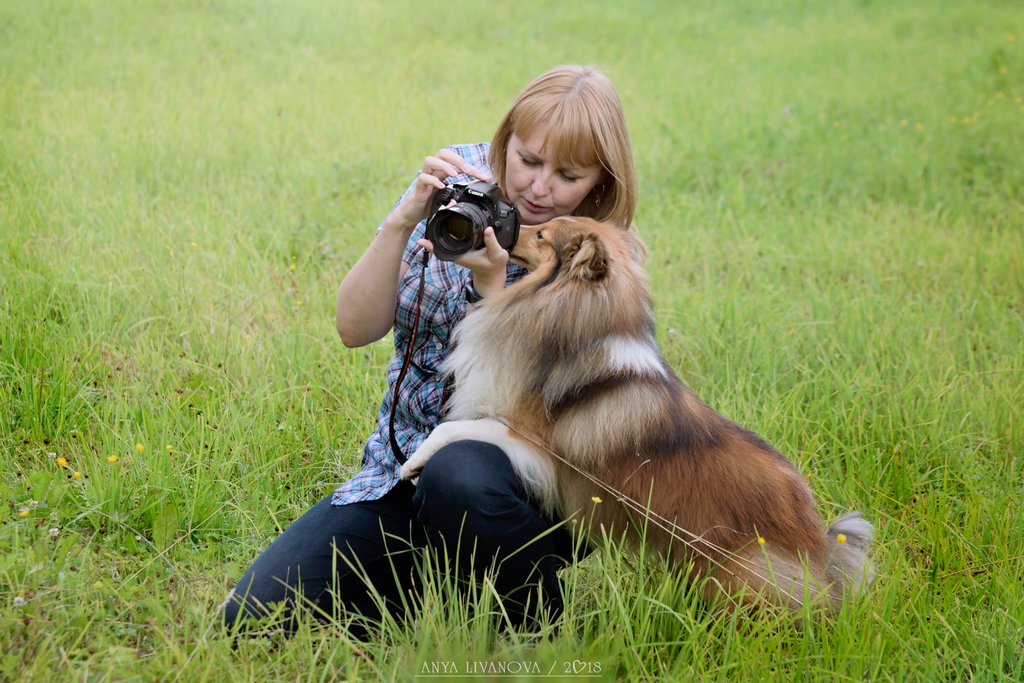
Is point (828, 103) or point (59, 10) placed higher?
point (59, 10)

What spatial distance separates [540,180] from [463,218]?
510mm

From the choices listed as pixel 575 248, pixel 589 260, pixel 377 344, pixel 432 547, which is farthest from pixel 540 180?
pixel 377 344

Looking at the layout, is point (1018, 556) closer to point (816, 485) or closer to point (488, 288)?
point (816, 485)

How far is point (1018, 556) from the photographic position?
273 centimetres

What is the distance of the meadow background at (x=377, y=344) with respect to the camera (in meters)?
2.30

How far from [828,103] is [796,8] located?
5595 millimetres

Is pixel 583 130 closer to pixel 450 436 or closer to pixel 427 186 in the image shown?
pixel 427 186

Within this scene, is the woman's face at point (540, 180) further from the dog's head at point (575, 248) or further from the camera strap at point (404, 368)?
the camera strap at point (404, 368)

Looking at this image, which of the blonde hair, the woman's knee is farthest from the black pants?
the blonde hair

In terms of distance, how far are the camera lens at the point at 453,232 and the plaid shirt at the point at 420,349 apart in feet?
1.07

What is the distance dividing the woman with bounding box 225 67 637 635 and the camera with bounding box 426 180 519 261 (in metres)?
0.05

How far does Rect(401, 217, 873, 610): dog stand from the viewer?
2393mm

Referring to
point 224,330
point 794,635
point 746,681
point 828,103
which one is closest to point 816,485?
point 794,635

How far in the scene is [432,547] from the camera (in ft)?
7.93
